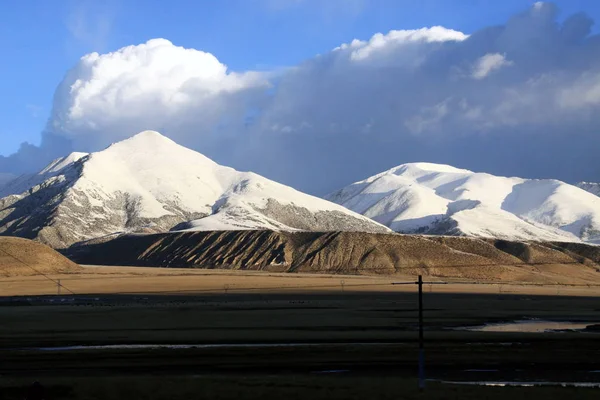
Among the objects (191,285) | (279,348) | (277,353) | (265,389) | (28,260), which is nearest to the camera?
(265,389)

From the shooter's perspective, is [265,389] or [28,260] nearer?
[265,389]

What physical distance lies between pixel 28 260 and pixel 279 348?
123986 mm

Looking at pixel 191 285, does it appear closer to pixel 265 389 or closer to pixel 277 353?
pixel 277 353

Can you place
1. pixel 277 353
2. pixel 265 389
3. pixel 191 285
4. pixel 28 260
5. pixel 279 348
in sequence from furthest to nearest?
pixel 28 260, pixel 191 285, pixel 279 348, pixel 277 353, pixel 265 389

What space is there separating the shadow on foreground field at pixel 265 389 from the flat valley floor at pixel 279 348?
5 cm

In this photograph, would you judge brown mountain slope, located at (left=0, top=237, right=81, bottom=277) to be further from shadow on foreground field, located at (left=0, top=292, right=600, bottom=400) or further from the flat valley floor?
shadow on foreground field, located at (left=0, top=292, right=600, bottom=400)

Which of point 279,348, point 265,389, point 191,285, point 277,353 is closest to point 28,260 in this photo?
point 191,285

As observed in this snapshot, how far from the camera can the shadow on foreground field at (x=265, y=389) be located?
108 feet

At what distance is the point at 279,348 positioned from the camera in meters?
52.3

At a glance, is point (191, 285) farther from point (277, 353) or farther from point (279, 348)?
point (277, 353)

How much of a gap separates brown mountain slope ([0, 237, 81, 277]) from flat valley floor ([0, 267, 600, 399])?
162 feet

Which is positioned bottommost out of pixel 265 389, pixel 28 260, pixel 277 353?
pixel 265 389

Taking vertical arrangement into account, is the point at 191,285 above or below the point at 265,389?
above

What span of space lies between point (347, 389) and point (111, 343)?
2571cm
